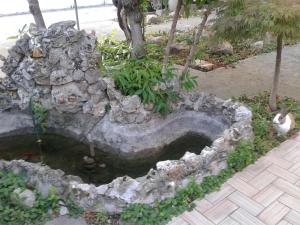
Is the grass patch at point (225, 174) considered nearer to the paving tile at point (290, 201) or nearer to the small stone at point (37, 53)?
the paving tile at point (290, 201)

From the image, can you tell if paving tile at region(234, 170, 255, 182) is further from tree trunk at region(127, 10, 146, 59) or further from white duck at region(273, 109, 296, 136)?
tree trunk at region(127, 10, 146, 59)

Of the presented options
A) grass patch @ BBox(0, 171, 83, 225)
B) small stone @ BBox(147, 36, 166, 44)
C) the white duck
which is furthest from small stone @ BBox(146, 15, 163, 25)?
grass patch @ BBox(0, 171, 83, 225)

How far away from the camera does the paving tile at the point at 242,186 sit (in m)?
3.78

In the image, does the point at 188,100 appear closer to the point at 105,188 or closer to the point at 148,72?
the point at 148,72

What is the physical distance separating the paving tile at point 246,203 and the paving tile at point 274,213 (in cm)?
6

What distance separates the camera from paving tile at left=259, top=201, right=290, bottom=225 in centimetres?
340

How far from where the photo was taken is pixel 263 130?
4.73 m

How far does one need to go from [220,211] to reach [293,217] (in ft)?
2.30

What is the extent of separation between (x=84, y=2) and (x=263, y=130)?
1529cm

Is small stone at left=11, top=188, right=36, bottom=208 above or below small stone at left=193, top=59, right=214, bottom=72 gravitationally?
above

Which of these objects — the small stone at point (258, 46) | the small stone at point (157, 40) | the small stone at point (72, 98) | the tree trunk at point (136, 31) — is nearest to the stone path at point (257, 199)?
the small stone at point (72, 98)

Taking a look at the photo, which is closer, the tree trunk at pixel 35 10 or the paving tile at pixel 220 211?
the paving tile at pixel 220 211

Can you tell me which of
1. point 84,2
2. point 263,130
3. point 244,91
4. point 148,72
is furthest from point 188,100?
point 84,2

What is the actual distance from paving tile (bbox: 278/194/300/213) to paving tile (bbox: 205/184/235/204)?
514 millimetres
